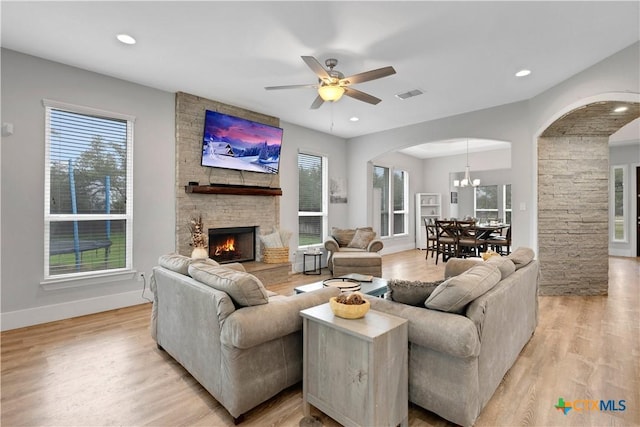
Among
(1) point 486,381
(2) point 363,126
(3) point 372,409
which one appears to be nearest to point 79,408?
(3) point 372,409

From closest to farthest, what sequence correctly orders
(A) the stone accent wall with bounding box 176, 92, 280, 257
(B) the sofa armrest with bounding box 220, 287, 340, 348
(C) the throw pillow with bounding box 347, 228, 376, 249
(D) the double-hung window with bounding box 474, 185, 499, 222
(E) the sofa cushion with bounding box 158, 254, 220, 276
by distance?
(B) the sofa armrest with bounding box 220, 287, 340, 348, (E) the sofa cushion with bounding box 158, 254, 220, 276, (A) the stone accent wall with bounding box 176, 92, 280, 257, (C) the throw pillow with bounding box 347, 228, 376, 249, (D) the double-hung window with bounding box 474, 185, 499, 222

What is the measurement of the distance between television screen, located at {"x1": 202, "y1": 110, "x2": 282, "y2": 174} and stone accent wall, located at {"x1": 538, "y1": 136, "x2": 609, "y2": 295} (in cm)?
409

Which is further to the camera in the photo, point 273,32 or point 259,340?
point 273,32

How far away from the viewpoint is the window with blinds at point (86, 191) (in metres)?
3.48

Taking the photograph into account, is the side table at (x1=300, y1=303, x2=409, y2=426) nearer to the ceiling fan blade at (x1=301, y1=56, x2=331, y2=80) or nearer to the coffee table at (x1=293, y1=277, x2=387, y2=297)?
the coffee table at (x1=293, y1=277, x2=387, y2=297)

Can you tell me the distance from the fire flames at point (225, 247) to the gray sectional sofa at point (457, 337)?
348cm

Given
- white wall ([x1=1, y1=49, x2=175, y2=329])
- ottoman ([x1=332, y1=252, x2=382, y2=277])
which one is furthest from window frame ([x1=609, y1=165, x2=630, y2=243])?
white wall ([x1=1, y1=49, x2=175, y2=329])

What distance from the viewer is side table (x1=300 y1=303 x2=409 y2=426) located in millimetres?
1533

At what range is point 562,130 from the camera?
4.21 m

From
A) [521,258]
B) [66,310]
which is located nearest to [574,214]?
[521,258]

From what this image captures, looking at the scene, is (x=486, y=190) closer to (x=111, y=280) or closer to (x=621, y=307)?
(x=621, y=307)

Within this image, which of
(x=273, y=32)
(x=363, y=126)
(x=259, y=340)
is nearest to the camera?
(x=259, y=340)

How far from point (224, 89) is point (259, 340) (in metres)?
3.54

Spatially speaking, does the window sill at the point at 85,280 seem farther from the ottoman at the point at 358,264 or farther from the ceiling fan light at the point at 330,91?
the ceiling fan light at the point at 330,91
